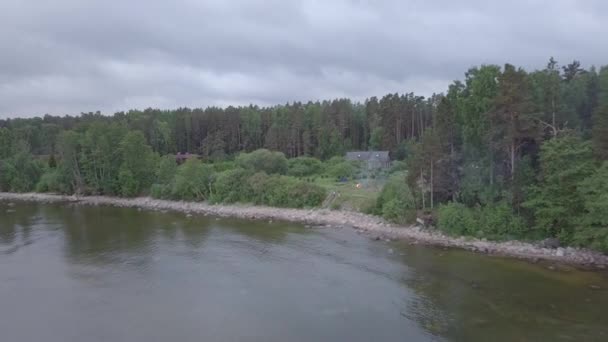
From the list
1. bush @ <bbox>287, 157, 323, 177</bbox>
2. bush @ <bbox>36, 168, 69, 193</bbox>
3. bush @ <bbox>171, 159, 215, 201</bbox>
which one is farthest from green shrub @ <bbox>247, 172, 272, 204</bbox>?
bush @ <bbox>36, 168, 69, 193</bbox>

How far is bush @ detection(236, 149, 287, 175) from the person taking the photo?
5759 centimetres

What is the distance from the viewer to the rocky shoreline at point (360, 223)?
1097 inches

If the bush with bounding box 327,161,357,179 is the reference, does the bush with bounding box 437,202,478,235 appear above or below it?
below

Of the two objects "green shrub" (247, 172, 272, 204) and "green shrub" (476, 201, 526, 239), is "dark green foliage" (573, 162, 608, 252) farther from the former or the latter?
"green shrub" (247, 172, 272, 204)

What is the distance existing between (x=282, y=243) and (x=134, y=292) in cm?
1299

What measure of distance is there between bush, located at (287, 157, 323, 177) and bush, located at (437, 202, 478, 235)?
98.4 ft

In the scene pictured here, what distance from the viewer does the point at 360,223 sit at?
129ft

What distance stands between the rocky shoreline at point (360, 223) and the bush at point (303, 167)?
14.3 meters

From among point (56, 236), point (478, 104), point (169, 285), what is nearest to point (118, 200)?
point (56, 236)

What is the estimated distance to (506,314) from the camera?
65.0 feet

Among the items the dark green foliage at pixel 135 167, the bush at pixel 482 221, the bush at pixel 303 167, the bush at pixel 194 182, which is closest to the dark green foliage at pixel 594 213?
the bush at pixel 482 221

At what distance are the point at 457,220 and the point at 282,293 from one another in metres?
17.1

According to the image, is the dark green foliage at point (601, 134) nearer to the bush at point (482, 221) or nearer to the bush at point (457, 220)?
the bush at point (482, 221)

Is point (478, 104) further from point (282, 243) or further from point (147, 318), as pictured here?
point (147, 318)
